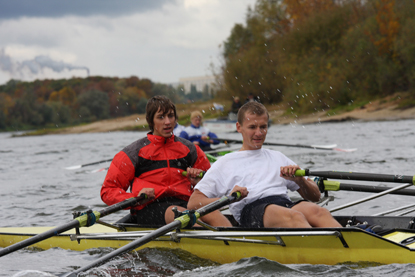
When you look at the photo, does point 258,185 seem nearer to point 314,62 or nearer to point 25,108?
point 314,62

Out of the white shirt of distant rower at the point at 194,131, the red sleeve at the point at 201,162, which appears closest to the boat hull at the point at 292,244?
the red sleeve at the point at 201,162

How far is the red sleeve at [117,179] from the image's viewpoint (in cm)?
418

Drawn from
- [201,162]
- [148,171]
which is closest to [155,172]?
[148,171]

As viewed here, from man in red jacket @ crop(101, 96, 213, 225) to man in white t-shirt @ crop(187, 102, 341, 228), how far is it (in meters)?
0.56

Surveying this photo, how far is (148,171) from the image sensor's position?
4281 mm

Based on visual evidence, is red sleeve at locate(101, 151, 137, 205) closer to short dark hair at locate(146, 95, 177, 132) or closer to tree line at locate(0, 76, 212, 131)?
short dark hair at locate(146, 95, 177, 132)

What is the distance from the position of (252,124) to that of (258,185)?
486mm

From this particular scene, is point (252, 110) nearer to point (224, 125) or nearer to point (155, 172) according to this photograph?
point (155, 172)

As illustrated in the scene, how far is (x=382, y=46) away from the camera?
28.6 metres

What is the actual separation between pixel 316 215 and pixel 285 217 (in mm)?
268

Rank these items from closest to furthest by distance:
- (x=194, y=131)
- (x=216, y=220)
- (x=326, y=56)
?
(x=216, y=220) < (x=194, y=131) < (x=326, y=56)

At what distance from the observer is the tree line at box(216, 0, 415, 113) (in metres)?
28.4

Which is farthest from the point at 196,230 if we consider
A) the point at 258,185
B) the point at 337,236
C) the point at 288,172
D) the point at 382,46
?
the point at 382,46

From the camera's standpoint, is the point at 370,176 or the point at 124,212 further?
the point at 124,212
